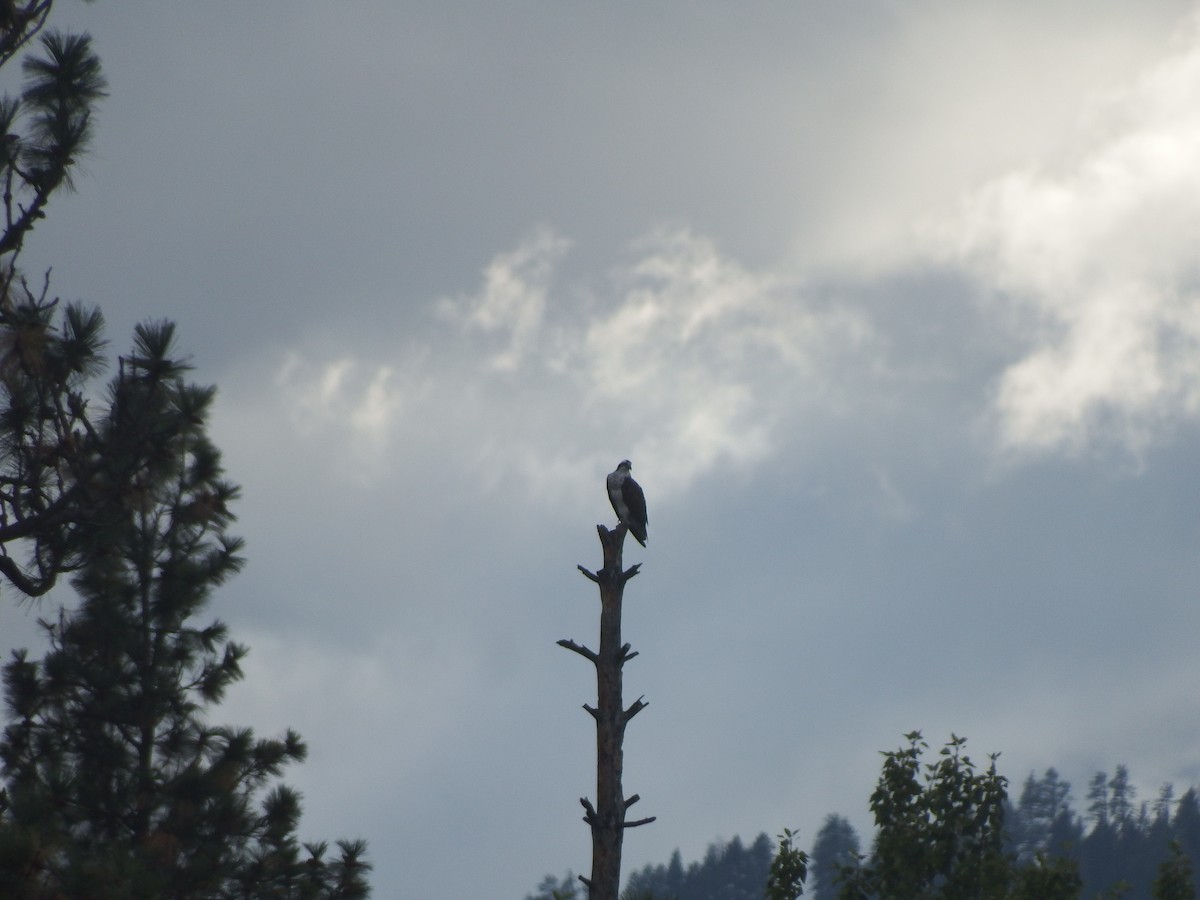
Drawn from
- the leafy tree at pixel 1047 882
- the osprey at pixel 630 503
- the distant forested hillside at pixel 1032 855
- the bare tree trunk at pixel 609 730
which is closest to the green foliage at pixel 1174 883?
the leafy tree at pixel 1047 882

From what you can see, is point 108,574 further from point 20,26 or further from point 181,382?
point 20,26

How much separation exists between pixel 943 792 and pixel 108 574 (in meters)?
12.3

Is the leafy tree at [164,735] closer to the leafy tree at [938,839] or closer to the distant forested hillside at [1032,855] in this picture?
the leafy tree at [938,839]

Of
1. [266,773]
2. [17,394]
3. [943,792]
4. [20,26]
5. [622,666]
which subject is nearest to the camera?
[622,666]

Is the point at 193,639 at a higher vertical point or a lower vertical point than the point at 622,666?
higher

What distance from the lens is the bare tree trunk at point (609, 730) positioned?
40.4ft

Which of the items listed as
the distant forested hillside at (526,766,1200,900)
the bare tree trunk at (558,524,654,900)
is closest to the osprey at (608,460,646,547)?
the bare tree trunk at (558,524,654,900)

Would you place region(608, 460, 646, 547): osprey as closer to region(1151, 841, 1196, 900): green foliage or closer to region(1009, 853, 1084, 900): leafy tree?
region(1009, 853, 1084, 900): leafy tree

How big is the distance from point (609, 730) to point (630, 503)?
5.03m

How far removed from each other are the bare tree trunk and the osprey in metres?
4.09

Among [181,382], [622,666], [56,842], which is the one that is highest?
[181,382]

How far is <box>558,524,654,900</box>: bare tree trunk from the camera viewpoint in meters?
12.3

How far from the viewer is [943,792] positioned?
19.2 m

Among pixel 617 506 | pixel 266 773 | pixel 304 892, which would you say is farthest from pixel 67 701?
pixel 617 506
